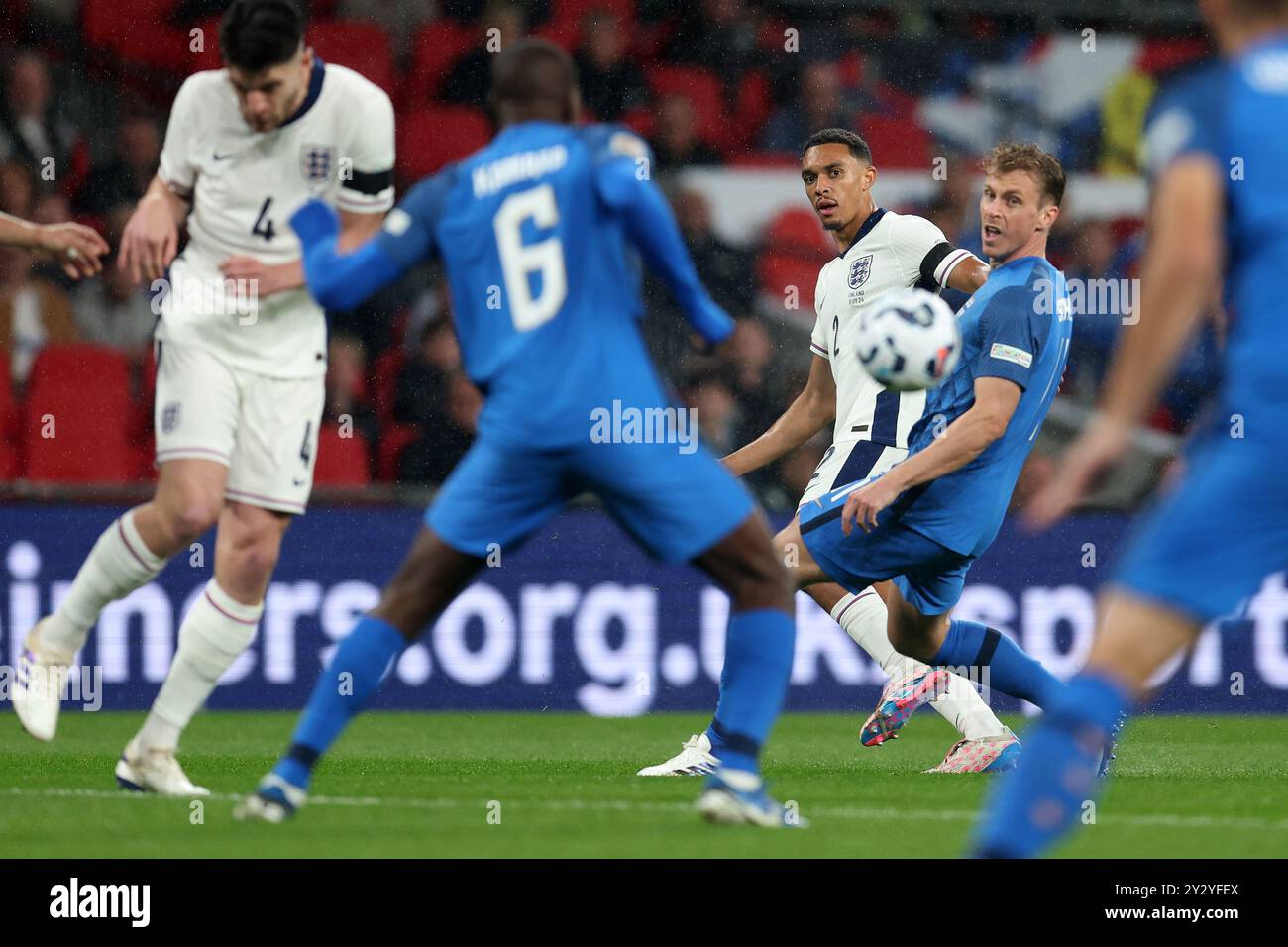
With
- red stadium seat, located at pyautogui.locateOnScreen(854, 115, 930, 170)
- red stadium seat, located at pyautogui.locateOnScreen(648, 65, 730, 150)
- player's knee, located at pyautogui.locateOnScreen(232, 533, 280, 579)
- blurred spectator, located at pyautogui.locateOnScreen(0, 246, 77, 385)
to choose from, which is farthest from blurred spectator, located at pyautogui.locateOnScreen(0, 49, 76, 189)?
player's knee, located at pyautogui.locateOnScreen(232, 533, 280, 579)

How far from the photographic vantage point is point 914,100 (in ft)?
44.3

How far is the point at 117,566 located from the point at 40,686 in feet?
1.42

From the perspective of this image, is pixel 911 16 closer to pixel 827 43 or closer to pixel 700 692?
pixel 827 43

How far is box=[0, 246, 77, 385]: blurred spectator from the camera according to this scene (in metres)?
10.6

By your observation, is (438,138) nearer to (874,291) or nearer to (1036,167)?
(874,291)

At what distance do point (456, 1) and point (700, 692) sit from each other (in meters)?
5.26

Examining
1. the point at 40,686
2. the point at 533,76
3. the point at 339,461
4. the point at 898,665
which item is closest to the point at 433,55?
the point at 339,461

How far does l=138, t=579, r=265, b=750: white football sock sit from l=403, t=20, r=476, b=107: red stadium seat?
7.17m

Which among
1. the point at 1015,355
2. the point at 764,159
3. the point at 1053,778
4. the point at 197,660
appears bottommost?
the point at 197,660

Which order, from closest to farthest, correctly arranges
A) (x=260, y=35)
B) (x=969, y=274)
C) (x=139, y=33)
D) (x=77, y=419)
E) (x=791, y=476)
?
(x=260, y=35), (x=969, y=274), (x=77, y=419), (x=791, y=476), (x=139, y=33)

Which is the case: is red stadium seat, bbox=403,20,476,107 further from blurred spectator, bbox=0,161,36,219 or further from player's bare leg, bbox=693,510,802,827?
player's bare leg, bbox=693,510,802,827

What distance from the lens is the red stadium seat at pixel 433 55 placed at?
12.5 meters

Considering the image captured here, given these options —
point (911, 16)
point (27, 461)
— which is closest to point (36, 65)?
point (27, 461)

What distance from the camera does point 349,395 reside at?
36.2 feet
